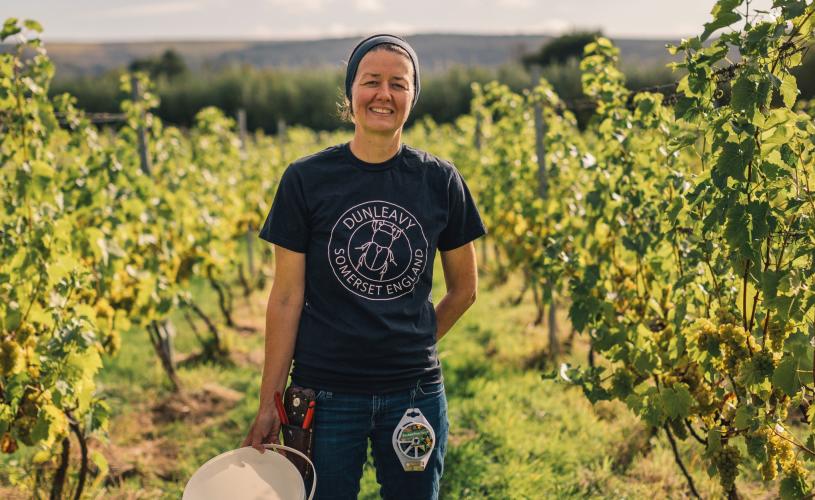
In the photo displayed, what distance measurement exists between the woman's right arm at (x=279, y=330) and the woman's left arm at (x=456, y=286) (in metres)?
0.42

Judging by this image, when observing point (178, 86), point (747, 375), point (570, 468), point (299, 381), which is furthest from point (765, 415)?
point (178, 86)

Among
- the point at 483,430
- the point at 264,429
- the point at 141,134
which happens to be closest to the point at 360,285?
the point at 264,429

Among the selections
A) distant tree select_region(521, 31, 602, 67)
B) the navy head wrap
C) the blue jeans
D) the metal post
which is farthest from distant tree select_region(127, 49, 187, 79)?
the blue jeans

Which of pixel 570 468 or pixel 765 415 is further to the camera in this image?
pixel 570 468

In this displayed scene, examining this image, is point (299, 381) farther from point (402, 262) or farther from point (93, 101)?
point (93, 101)

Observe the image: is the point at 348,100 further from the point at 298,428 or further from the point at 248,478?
the point at 248,478

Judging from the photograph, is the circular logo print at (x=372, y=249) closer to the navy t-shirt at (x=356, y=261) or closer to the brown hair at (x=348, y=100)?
the navy t-shirt at (x=356, y=261)

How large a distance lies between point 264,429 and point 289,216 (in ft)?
1.79

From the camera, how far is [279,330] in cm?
183

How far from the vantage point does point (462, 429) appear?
4070mm

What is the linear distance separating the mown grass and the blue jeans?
1466 millimetres

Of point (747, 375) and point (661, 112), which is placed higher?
point (661, 112)

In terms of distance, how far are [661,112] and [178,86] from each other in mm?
39079

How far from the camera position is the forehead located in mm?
1750
